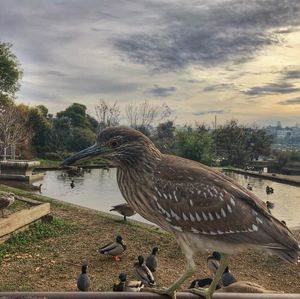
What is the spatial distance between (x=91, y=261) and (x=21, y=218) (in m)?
3.56

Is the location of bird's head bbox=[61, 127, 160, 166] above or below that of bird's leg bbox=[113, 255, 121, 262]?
above

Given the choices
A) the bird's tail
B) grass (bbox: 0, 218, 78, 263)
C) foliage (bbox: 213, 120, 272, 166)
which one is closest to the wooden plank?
grass (bbox: 0, 218, 78, 263)

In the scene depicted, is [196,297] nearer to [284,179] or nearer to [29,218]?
[29,218]

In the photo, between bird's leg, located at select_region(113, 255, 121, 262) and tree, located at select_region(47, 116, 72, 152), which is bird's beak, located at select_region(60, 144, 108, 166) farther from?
tree, located at select_region(47, 116, 72, 152)

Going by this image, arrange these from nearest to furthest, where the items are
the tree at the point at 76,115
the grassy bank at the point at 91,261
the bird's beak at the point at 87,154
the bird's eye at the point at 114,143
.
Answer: the bird's beak at the point at 87,154
the bird's eye at the point at 114,143
the grassy bank at the point at 91,261
the tree at the point at 76,115

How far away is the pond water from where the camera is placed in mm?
23562

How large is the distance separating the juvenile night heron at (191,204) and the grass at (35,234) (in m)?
9.33

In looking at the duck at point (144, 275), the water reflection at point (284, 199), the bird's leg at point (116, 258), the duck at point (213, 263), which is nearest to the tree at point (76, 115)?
the water reflection at point (284, 199)

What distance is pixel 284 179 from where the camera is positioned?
41.1 m

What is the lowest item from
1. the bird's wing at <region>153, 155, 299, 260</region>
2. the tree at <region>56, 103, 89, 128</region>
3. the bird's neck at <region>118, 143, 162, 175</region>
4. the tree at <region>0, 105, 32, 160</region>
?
the bird's wing at <region>153, 155, 299, 260</region>

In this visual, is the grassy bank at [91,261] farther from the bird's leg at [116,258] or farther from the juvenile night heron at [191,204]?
the juvenile night heron at [191,204]

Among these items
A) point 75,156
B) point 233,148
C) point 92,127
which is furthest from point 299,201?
point 92,127

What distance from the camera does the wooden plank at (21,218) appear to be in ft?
43.1

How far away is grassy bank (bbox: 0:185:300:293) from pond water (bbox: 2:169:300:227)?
4482mm
